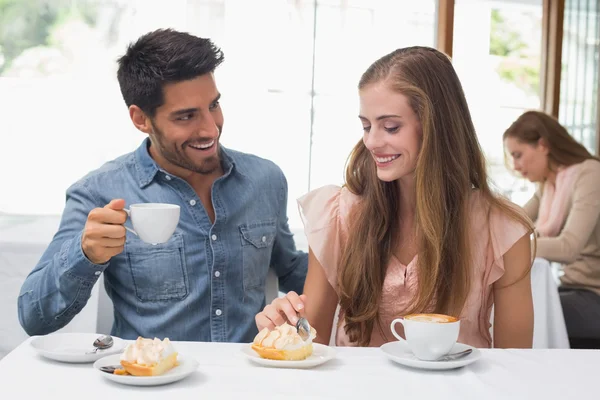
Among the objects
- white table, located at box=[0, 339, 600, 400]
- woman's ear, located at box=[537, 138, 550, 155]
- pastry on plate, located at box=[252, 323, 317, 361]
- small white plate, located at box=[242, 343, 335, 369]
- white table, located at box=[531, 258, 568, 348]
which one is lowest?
white table, located at box=[531, 258, 568, 348]

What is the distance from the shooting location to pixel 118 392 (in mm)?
1049

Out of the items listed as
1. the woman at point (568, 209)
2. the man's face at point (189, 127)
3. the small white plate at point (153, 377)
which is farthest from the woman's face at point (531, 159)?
the small white plate at point (153, 377)

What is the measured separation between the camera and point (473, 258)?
1.68m

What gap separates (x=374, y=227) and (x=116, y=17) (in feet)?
11.1

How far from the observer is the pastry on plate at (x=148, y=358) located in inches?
42.5

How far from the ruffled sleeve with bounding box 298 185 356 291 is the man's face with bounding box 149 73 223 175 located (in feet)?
0.89

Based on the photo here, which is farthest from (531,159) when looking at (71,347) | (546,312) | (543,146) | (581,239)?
(71,347)

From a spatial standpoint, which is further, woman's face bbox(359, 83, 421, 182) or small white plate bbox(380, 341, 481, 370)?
woman's face bbox(359, 83, 421, 182)

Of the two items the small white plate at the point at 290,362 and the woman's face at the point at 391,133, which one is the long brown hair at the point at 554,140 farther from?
the small white plate at the point at 290,362

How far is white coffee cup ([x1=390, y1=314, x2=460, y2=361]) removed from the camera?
3.92 feet

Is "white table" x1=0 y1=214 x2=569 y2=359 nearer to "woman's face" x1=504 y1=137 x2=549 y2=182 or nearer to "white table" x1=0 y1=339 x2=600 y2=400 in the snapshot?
"white table" x1=0 y1=339 x2=600 y2=400

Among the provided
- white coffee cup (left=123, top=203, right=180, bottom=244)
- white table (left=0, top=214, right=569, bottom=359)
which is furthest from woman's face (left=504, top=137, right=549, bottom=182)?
white coffee cup (left=123, top=203, right=180, bottom=244)

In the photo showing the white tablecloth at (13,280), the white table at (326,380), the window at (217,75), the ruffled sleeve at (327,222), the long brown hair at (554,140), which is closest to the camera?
the white table at (326,380)

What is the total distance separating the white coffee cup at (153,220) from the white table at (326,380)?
0.68 ft
